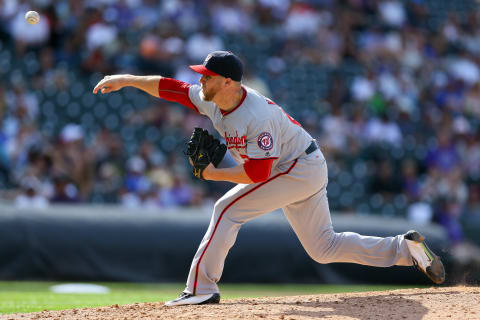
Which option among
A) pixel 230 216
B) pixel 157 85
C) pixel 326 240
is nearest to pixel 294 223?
pixel 326 240

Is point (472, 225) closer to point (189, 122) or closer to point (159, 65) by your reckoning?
point (189, 122)

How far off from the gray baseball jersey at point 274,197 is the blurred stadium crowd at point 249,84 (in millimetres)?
5485

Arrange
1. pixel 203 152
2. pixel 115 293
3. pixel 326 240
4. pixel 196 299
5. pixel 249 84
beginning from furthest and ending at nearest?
pixel 249 84
pixel 115 293
pixel 326 240
pixel 196 299
pixel 203 152

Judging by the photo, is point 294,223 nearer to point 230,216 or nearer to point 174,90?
point 230,216

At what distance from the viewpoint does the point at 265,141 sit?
4848 mm

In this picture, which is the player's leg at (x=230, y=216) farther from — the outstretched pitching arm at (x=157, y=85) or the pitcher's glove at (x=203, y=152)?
the outstretched pitching arm at (x=157, y=85)

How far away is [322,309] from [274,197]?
87 cm

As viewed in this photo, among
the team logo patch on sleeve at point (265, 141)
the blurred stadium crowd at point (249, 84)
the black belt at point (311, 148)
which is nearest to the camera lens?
the team logo patch on sleeve at point (265, 141)

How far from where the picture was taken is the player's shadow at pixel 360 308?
4.68m

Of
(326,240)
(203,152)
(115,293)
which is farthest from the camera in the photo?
(115,293)

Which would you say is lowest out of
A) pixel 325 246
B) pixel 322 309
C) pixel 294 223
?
pixel 322 309

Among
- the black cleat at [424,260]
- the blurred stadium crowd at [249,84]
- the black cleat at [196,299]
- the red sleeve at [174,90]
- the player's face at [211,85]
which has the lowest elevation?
the black cleat at [196,299]

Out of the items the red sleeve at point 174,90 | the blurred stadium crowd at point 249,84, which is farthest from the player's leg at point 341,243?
the blurred stadium crowd at point 249,84

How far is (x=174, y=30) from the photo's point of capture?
13.1 m
